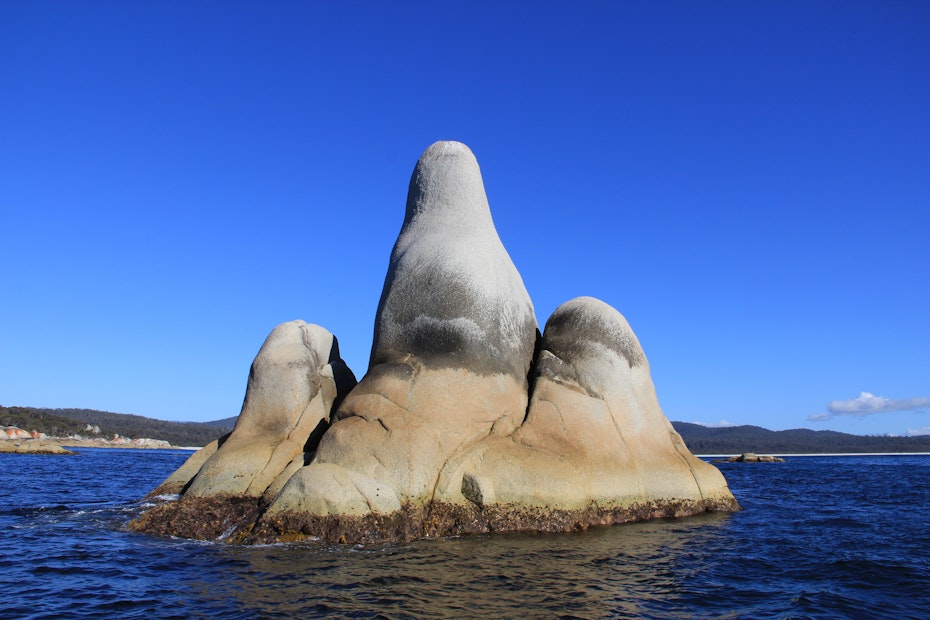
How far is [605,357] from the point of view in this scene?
1470 cm

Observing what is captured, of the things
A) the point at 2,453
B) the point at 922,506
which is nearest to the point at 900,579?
the point at 922,506

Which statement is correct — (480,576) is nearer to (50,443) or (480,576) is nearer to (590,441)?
(590,441)

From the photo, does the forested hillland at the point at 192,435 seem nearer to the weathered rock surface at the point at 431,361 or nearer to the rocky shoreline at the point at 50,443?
the rocky shoreline at the point at 50,443

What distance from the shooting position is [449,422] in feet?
42.2

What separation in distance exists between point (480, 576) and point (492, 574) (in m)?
0.19

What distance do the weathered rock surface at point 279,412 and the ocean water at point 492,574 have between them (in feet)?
5.98

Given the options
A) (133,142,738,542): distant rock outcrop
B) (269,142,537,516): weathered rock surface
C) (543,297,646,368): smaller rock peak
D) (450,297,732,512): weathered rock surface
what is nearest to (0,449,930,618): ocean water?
(133,142,738,542): distant rock outcrop

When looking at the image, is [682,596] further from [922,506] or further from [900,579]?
[922,506]

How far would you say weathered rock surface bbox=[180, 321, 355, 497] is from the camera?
44.9 ft

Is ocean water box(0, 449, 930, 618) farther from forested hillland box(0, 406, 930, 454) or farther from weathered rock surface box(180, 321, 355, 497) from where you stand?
forested hillland box(0, 406, 930, 454)

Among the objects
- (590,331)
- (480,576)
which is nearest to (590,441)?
(590,331)

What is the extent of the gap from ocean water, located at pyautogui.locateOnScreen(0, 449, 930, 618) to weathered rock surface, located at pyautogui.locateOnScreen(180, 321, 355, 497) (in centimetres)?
182

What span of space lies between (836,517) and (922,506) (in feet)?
16.8

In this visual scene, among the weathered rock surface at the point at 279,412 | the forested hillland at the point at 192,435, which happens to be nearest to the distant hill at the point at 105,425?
the forested hillland at the point at 192,435
